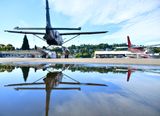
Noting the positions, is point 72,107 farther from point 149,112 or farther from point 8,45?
point 8,45

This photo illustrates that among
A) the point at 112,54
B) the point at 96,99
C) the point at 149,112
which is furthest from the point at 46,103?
the point at 112,54

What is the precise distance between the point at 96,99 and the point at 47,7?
1405 inches

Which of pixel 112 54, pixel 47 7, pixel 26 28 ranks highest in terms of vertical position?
pixel 47 7

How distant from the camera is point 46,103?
466cm

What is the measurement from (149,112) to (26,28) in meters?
34.4

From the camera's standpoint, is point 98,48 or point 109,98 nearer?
point 109,98

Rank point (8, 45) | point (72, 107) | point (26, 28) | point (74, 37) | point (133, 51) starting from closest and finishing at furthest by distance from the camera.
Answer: point (72, 107), point (26, 28), point (74, 37), point (133, 51), point (8, 45)

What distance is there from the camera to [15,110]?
404cm

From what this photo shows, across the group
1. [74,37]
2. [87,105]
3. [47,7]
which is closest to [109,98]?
[87,105]

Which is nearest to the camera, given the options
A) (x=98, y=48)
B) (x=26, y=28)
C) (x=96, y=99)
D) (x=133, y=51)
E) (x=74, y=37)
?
(x=96, y=99)

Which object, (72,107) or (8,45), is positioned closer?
(72,107)

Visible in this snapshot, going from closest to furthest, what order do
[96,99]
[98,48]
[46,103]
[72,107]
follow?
[72,107]
[46,103]
[96,99]
[98,48]

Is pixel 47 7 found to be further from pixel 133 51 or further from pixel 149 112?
pixel 133 51

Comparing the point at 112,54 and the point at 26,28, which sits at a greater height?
the point at 26,28
